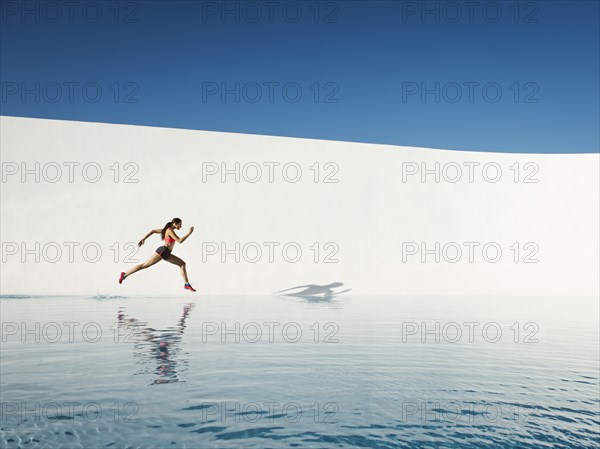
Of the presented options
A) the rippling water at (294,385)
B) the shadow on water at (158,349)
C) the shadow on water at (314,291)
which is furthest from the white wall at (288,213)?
the rippling water at (294,385)

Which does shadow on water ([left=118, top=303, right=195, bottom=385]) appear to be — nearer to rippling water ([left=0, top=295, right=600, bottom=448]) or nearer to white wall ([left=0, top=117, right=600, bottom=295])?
rippling water ([left=0, top=295, right=600, bottom=448])

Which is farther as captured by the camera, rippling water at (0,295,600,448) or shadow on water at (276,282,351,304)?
shadow on water at (276,282,351,304)

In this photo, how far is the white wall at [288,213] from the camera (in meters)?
21.1

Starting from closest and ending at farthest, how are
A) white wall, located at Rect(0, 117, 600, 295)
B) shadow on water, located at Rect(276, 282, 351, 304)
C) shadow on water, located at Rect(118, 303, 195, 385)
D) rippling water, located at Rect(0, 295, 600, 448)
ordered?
rippling water, located at Rect(0, 295, 600, 448) < shadow on water, located at Rect(118, 303, 195, 385) < shadow on water, located at Rect(276, 282, 351, 304) < white wall, located at Rect(0, 117, 600, 295)

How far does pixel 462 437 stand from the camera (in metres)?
3.85

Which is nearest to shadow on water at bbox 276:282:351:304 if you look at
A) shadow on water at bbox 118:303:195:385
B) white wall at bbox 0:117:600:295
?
white wall at bbox 0:117:600:295

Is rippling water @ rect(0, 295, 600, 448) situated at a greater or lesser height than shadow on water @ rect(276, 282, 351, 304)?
lesser

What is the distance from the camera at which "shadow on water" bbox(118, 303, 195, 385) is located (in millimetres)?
5664

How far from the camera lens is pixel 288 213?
2391cm

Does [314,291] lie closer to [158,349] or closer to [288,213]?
[288,213]

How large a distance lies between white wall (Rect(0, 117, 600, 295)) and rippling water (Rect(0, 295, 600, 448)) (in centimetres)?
1107

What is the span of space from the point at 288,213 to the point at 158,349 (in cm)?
1705

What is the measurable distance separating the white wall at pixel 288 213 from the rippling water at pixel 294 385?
11.1 m

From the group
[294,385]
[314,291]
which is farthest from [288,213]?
[294,385]
